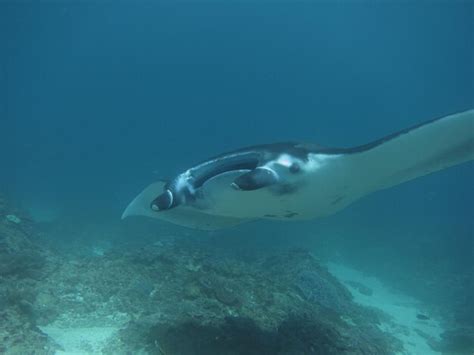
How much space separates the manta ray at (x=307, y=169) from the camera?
3.47 m

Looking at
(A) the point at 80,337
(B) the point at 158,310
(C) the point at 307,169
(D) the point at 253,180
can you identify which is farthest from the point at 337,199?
(A) the point at 80,337

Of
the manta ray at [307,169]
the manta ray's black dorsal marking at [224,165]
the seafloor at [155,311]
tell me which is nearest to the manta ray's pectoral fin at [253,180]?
the manta ray at [307,169]

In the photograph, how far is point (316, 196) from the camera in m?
4.12

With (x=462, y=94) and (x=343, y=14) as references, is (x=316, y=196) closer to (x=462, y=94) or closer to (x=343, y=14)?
(x=343, y=14)

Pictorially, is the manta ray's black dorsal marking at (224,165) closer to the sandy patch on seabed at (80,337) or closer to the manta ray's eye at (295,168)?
the manta ray's eye at (295,168)

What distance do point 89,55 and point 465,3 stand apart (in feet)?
247

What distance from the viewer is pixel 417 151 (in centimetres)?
371

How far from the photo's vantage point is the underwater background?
21.0 m

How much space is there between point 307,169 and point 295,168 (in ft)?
0.41

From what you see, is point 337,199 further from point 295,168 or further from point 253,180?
point 253,180

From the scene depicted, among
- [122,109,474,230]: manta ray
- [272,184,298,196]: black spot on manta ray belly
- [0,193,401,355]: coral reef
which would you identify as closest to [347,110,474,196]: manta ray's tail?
[122,109,474,230]: manta ray

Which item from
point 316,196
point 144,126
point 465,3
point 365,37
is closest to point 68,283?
point 316,196

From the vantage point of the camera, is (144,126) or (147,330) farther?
(144,126)

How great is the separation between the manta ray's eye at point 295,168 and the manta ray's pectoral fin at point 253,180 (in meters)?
0.30
